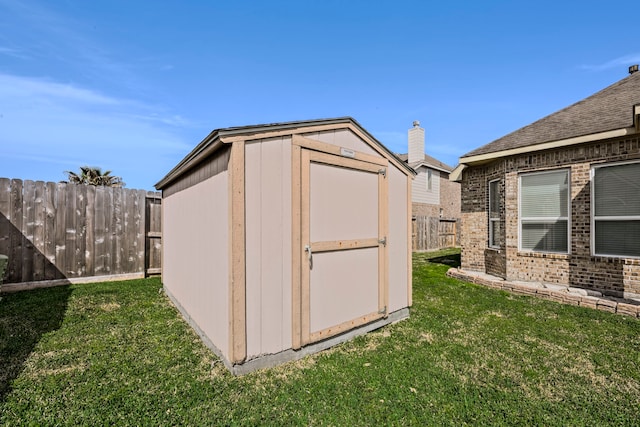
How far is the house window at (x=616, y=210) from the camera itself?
5.64 metres

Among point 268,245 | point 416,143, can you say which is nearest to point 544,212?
point 268,245

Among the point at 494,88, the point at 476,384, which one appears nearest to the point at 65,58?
the point at 476,384

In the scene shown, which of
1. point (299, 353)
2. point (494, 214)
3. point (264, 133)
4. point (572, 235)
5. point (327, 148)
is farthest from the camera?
point (494, 214)

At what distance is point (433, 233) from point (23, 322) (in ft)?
50.6

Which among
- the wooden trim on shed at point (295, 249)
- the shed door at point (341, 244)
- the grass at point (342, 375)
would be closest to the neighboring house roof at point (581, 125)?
the grass at point (342, 375)

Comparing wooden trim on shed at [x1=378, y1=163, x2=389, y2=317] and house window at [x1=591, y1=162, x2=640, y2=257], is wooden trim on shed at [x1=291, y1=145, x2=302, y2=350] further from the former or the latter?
house window at [x1=591, y1=162, x2=640, y2=257]

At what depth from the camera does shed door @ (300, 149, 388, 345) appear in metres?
3.56

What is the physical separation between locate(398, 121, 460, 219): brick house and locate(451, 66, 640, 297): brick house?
33.6ft

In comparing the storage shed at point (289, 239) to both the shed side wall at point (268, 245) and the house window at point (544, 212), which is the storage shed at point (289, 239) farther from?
the house window at point (544, 212)

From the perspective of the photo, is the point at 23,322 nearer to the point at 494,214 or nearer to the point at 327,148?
the point at 327,148

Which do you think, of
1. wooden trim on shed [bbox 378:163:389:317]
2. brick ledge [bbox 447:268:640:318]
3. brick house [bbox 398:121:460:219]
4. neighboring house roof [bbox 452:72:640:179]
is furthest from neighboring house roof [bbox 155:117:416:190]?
brick house [bbox 398:121:460:219]

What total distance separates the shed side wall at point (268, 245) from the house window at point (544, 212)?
6.49 meters

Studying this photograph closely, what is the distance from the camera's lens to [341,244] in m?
3.92

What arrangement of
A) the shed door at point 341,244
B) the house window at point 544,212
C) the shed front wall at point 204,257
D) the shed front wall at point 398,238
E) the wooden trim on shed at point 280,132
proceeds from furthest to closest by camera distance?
the house window at point 544,212 < the shed front wall at point 398,238 < the shed door at point 341,244 < the shed front wall at point 204,257 < the wooden trim on shed at point 280,132
